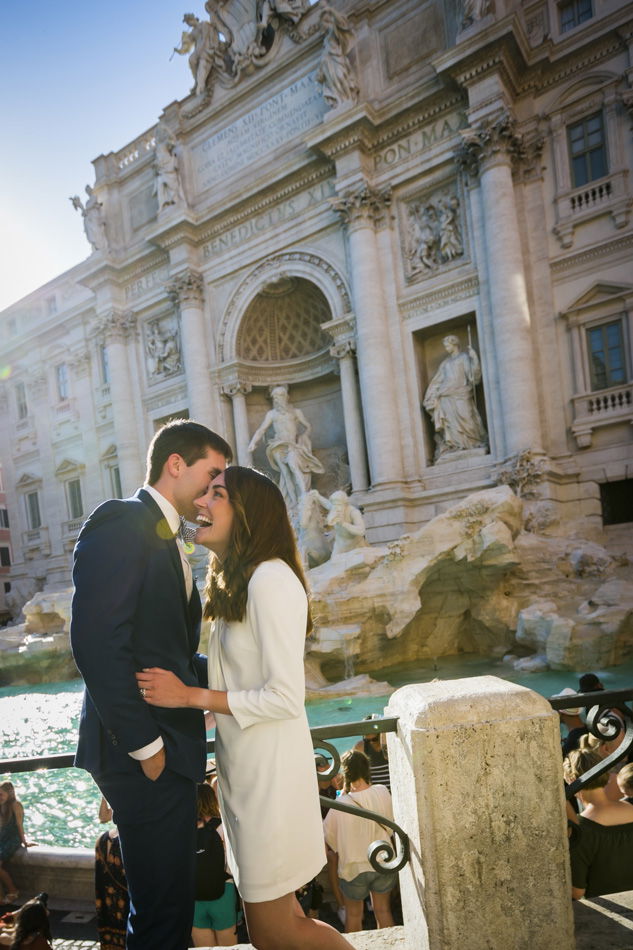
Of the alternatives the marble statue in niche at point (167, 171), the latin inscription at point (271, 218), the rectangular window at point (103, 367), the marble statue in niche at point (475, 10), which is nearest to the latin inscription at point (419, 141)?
the latin inscription at point (271, 218)

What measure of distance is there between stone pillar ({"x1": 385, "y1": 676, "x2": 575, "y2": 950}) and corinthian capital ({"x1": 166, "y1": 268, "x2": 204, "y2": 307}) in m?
17.1

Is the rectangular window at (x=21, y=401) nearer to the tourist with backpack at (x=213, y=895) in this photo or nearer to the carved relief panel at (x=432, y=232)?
the carved relief panel at (x=432, y=232)

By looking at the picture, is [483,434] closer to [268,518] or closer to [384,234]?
[384,234]

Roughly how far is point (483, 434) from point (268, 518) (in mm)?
12279

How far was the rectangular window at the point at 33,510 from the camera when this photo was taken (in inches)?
936

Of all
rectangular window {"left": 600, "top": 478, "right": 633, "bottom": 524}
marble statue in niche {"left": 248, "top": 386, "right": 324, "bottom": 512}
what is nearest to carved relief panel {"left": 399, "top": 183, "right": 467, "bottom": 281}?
marble statue in niche {"left": 248, "top": 386, "right": 324, "bottom": 512}

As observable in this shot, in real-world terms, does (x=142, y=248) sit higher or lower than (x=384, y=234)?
higher

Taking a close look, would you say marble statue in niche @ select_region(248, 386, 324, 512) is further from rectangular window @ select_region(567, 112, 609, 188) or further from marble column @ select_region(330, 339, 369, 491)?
rectangular window @ select_region(567, 112, 609, 188)

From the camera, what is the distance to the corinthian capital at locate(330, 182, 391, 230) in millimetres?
14086

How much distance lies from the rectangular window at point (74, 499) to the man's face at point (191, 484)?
21.9 metres

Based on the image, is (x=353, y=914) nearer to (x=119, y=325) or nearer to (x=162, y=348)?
(x=162, y=348)

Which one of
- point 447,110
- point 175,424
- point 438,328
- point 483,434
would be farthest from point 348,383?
point 175,424

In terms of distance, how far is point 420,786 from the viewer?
5.10ft

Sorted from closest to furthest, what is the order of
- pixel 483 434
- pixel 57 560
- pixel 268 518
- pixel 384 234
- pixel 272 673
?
pixel 272 673 → pixel 268 518 → pixel 483 434 → pixel 384 234 → pixel 57 560
